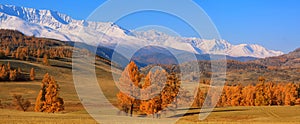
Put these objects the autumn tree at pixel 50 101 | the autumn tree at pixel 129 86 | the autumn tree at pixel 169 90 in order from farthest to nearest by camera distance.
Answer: the autumn tree at pixel 50 101, the autumn tree at pixel 169 90, the autumn tree at pixel 129 86

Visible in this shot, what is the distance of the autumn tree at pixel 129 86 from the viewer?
69.2 metres

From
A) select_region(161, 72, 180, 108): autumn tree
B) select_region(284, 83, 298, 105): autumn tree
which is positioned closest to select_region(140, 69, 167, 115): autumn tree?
select_region(161, 72, 180, 108): autumn tree

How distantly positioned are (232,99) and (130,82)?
7867 centimetres

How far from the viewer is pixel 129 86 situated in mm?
70812

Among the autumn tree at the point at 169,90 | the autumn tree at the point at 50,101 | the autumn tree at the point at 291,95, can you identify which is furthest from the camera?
the autumn tree at the point at 291,95

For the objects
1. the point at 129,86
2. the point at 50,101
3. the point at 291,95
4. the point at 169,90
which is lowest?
the point at 50,101

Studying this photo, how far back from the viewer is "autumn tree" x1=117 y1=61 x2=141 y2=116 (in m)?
69.2

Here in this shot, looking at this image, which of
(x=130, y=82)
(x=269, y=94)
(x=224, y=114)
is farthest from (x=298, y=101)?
(x=130, y=82)

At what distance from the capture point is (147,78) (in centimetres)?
7156

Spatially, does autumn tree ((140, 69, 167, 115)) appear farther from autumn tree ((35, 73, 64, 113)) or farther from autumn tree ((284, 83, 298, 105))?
autumn tree ((284, 83, 298, 105))

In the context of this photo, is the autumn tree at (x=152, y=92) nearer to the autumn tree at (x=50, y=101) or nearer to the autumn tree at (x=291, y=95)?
the autumn tree at (x=50, y=101)

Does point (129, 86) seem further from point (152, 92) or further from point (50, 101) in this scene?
point (50, 101)

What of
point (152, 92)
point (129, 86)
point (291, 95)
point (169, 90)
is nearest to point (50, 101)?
point (129, 86)

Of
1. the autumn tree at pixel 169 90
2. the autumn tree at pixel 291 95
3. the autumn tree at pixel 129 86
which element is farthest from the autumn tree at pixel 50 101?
the autumn tree at pixel 291 95
